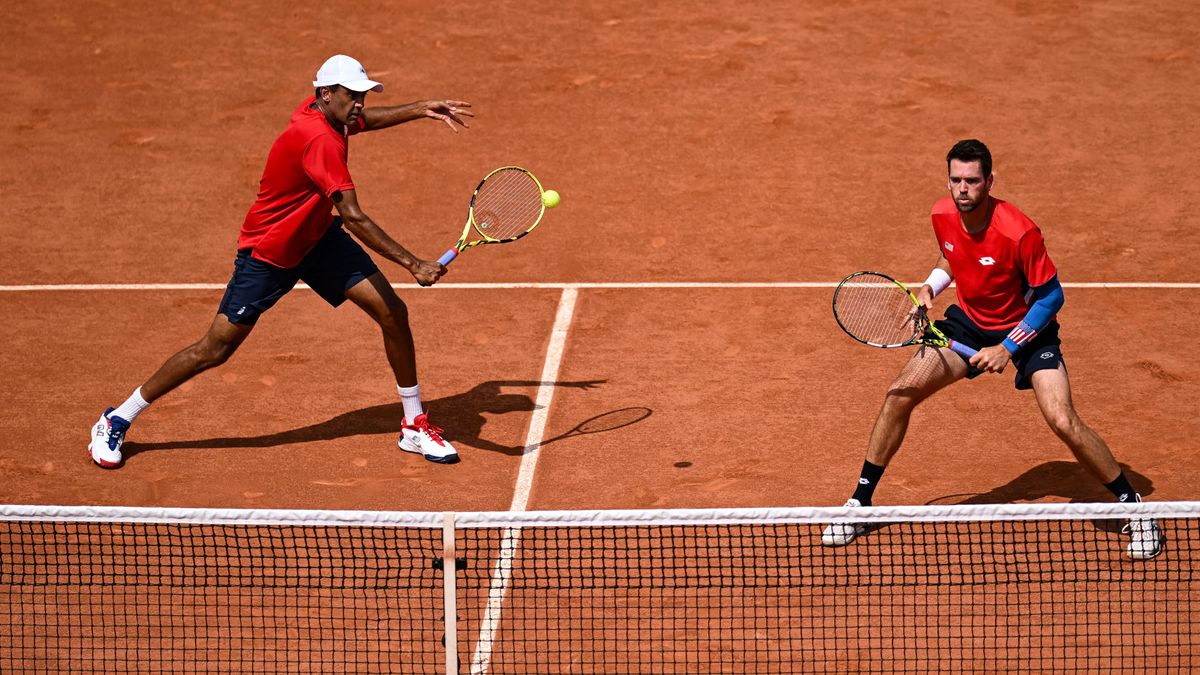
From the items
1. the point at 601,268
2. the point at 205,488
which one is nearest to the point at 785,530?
the point at 205,488

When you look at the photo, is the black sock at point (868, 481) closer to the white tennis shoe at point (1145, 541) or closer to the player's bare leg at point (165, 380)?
the white tennis shoe at point (1145, 541)

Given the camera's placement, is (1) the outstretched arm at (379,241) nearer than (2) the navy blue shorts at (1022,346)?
No

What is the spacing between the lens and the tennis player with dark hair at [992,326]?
24.2 feet

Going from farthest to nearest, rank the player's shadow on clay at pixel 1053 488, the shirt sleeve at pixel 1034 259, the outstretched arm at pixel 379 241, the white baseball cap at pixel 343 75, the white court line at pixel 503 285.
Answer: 1. the white court line at pixel 503 285
2. the player's shadow on clay at pixel 1053 488
3. the white baseball cap at pixel 343 75
4. the outstretched arm at pixel 379 241
5. the shirt sleeve at pixel 1034 259

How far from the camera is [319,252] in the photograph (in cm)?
855

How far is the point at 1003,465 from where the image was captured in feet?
28.4

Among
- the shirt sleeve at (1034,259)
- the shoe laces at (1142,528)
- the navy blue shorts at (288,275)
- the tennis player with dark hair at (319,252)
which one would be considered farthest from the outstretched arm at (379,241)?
the shoe laces at (1142,528)

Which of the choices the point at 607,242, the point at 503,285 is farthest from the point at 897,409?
the point at 607,242

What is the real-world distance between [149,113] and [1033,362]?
9370 millimetres

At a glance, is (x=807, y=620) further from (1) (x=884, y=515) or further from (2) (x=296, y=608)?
(2) (x=296, y=608)

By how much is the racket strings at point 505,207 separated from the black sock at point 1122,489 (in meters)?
3.41

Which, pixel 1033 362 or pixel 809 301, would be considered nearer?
pixel 1033 362

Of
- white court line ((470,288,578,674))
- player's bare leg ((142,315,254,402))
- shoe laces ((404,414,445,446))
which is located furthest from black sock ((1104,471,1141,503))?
player's bare leg ((142,315,254,402))

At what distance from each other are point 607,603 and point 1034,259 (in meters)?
2.57
